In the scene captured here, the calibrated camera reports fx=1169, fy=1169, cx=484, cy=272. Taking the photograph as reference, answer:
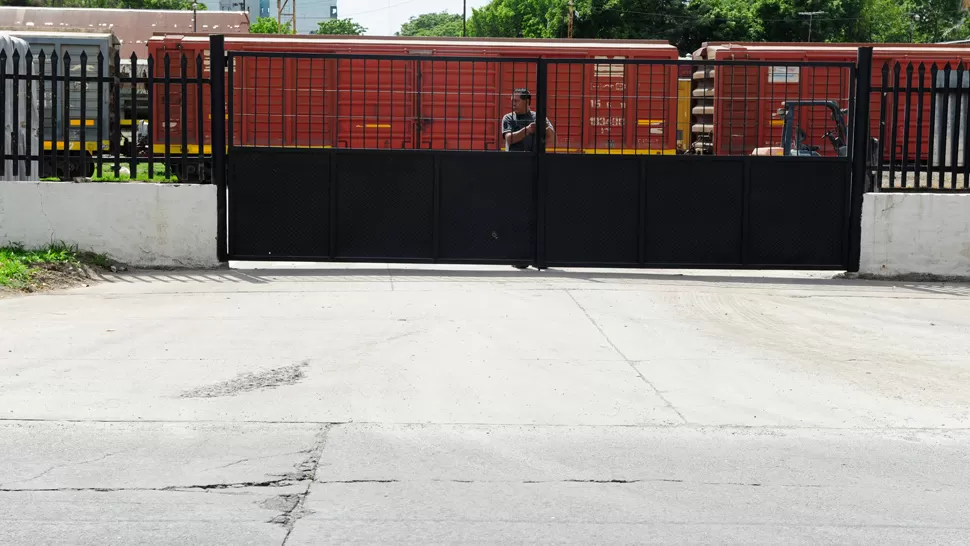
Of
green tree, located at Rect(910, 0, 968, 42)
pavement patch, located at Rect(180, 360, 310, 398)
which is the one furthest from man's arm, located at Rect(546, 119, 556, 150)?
Result: green tree, located at Rect(910, 0, 968, 42)

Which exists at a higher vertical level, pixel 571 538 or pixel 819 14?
pixel 819 14

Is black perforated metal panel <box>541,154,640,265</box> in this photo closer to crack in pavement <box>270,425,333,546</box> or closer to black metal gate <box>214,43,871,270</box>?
black metal gate <box>214,43,871,270</box>

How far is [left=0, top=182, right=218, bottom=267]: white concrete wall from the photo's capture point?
44.0 feet

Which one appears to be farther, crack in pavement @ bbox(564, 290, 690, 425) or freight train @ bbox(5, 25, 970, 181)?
freight train @ bbox(5, 25, 970, 181)

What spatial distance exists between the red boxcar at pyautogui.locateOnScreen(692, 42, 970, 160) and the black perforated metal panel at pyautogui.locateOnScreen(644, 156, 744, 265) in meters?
4.32

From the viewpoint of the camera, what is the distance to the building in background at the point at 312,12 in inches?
7421

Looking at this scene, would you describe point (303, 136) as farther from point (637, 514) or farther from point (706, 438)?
point (637, 514)

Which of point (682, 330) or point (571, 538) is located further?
point (682, 330)

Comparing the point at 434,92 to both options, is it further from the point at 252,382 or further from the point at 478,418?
the point at 478,418

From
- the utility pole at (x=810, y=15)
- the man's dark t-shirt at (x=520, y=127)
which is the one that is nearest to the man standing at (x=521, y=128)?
the man's dark t-shirt at (x=520, y=127)

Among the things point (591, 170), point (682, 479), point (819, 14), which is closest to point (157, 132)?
point (591, 170)

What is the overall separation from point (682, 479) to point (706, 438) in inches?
37.5

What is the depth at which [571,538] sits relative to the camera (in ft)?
16.3

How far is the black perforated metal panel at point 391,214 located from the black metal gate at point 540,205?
0.01 m
